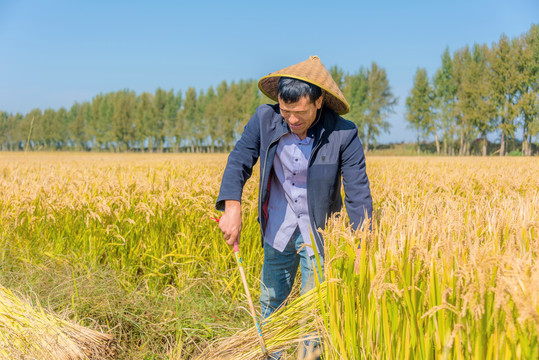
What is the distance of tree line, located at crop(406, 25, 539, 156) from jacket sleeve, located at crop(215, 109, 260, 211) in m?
42.0

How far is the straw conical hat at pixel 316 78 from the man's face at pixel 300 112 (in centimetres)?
10

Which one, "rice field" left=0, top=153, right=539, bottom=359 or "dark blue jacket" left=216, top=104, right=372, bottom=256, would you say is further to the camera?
"dark blue jacket" left=216, top=104, right=372, bottom=256

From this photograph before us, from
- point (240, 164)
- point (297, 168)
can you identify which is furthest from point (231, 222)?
point (297, 168)

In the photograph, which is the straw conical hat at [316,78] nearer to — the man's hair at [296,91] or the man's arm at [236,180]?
the man's hair at [296,91]

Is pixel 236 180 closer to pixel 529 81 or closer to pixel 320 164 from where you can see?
pixel 320 164

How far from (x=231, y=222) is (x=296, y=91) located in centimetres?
86

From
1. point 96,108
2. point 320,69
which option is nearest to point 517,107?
point 320,69

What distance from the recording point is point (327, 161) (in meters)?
2.40

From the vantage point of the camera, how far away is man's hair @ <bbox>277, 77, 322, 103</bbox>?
219 centimetres

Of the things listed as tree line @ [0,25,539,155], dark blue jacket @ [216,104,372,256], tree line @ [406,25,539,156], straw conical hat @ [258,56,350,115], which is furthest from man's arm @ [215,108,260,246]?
tree line @ [406,25,539,156]

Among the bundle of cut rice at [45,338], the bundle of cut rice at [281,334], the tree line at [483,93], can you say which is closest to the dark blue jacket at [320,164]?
the bundle of cut rice at [281,334]

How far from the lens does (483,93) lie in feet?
132

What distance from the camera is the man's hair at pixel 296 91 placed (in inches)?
86.1

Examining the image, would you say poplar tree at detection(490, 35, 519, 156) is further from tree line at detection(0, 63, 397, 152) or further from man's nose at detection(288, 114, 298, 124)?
man's nose at detection(288, 114, 298, 124)
